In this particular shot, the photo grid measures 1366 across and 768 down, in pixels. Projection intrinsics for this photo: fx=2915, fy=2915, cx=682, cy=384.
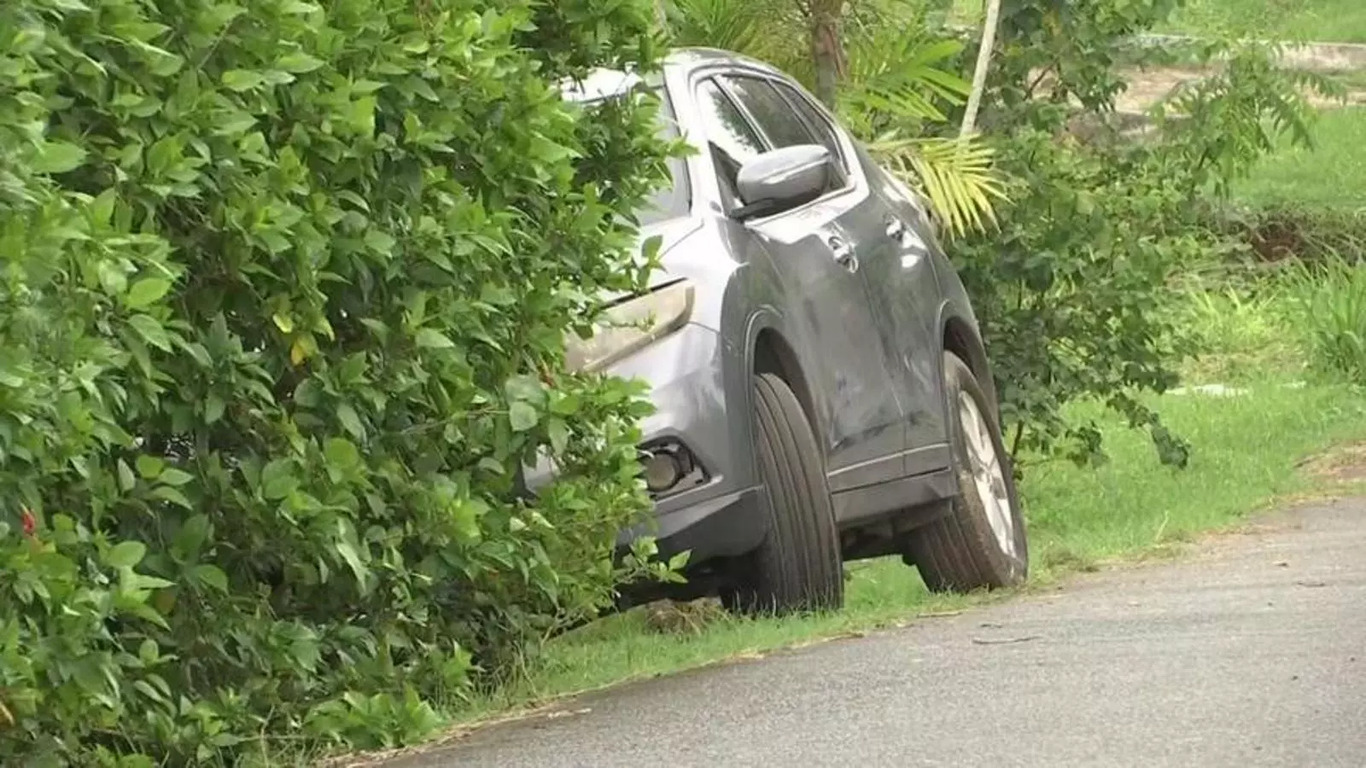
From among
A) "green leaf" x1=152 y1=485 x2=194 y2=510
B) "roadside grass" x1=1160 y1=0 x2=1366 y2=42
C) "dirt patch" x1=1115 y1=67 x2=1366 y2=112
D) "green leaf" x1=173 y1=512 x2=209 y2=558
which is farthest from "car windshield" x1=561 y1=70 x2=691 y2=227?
"dirt patch" x1=1115 y1=67 x2=1366 y2=112

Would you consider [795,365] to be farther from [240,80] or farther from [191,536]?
Result: [240,80]

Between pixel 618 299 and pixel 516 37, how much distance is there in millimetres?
957

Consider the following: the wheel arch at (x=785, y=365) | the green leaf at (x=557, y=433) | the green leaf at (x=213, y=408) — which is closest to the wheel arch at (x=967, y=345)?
the wheel arch at (x=785, y=365)

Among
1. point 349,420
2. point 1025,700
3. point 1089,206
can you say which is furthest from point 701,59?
point 1089,206

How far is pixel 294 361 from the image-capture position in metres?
6.21

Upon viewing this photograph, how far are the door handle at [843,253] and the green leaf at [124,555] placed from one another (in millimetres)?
4083

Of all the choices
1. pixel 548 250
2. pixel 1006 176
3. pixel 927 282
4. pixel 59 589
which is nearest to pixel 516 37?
pixel 548 250

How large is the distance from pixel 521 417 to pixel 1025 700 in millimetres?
1347

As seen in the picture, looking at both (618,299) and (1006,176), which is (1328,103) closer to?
(1006,176)

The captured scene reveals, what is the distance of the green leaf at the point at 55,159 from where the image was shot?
16.6 feet

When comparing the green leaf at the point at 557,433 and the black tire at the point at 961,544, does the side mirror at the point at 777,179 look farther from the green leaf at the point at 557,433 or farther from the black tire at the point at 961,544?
the green leaf at the point at 557,433

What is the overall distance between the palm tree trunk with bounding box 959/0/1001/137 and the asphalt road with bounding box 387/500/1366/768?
20.1 feet

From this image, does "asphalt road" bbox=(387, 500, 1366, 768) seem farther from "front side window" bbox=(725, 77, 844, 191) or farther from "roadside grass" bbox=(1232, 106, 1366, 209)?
"roadside grass" bbox=(1232, 106, 1366, 209)

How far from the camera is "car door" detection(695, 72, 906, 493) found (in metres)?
8.73
